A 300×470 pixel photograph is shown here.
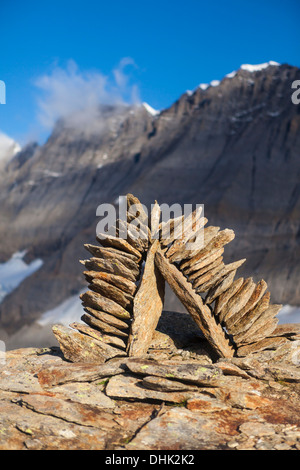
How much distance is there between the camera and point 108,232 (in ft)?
38.2

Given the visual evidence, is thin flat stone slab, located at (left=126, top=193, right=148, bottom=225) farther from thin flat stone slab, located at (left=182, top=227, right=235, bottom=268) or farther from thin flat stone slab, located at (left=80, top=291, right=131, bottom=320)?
thin flat stone slab, located at (left=80, top=291, right=131, bottom=320)

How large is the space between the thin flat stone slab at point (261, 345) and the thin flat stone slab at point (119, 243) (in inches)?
124

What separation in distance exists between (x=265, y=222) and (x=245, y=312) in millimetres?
128267

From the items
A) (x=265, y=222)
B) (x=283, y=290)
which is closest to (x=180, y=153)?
(x=265, y=222)

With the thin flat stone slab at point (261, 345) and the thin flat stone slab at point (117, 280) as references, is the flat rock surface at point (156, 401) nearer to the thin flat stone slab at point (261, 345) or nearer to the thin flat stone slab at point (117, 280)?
the thin flat stone slab at point (261, 345)

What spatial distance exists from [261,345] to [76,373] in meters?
4.20

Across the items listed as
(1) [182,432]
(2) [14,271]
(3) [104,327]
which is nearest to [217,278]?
(3) [104,327]

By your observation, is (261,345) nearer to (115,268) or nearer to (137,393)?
(137,393)

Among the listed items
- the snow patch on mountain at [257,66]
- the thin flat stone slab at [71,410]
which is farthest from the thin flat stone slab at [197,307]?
the snow patch on mountain at [257,66]

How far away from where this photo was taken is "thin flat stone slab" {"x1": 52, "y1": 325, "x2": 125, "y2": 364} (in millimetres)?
10492

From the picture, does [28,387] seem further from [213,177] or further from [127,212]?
[213,177]

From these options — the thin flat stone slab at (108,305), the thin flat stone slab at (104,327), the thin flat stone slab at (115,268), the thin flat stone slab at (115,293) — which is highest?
the thin flat stone slab at (115,268)

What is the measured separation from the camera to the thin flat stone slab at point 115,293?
10734 mm
